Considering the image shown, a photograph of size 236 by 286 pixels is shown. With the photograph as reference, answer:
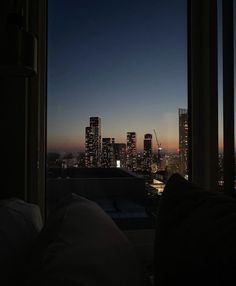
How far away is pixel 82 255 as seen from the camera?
2.08ft

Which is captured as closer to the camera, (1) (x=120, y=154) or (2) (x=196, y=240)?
(2) (x=196, y=240)

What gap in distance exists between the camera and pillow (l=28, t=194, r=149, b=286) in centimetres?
57

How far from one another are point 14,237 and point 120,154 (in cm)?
154

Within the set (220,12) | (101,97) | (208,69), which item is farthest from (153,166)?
(220,12)

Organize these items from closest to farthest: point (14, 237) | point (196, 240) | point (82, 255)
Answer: point (196, 240), point (82, 255), point (14, 237)

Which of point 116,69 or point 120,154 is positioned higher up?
point 116,69

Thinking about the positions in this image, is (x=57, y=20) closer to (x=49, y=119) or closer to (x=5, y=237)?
(x=49, y=119)

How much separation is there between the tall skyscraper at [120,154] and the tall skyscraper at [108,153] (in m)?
0.03

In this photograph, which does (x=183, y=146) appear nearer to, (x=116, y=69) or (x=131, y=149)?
(x=131, y=149)

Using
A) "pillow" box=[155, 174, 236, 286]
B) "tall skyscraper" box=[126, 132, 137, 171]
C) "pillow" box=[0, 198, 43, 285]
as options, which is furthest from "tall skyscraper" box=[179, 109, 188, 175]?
"pillow" box=[155, 174, 236, 286]

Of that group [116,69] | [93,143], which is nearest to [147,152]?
[93,143]

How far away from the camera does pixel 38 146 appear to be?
82.5 inches

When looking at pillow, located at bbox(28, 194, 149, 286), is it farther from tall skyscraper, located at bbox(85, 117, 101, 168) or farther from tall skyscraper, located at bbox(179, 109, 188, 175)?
tall skyscraper, located at bbox(179, 109, 188, 175)

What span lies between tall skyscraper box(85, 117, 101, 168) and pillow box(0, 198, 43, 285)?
4.12ft
